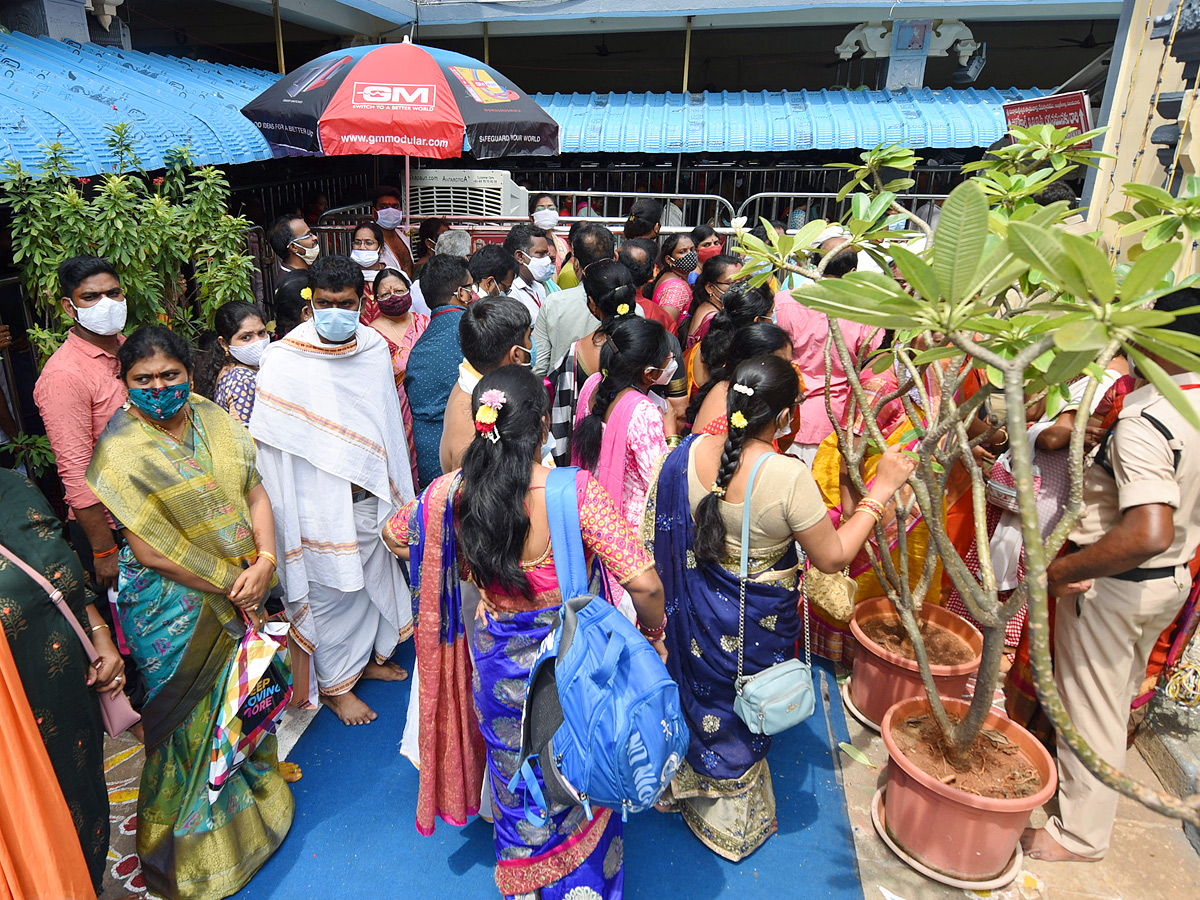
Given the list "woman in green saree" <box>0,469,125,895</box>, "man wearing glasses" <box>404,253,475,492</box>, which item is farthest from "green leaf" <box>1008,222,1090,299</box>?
"man wearing glasses" <box>404,253,475,492</box>

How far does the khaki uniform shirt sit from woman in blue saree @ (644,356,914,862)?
64 cm

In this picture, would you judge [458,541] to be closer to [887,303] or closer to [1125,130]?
[887,303]

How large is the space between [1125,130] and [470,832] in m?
5.02

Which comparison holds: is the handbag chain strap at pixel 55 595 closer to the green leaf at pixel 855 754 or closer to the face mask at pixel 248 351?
the face mask at pixel 248 351

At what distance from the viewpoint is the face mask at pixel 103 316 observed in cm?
302

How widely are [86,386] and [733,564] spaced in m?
2.53

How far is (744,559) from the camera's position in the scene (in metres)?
2.42

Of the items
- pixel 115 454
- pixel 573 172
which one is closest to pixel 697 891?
pixel 115 454

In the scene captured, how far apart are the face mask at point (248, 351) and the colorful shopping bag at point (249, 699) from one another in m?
1.41

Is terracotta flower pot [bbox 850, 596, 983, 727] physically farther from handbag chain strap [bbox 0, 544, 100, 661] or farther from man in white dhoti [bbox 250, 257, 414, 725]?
handbag chain strap [bbox 0, 544, 100, 661]

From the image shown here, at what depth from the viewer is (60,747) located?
2111mm

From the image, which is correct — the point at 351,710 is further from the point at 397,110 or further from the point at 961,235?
the point at 397,110

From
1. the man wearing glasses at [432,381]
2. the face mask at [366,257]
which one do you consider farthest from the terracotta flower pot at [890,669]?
the face mask at [366,257]

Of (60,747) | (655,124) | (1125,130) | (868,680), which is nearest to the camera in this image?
(60,747)
